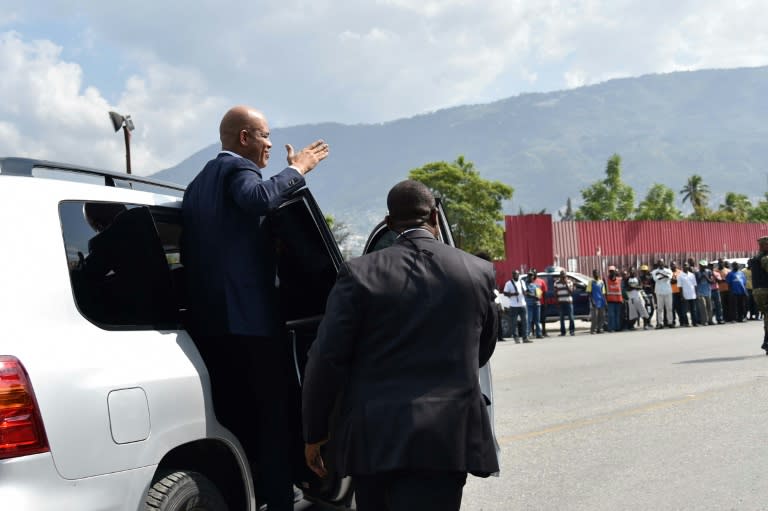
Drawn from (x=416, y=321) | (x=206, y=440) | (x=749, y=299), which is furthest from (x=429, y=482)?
(x=749, y=299)

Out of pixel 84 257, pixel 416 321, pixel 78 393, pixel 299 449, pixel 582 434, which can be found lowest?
pixel 582 434

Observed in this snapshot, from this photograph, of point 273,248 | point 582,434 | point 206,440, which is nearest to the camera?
point 206,440

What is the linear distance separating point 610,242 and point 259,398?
108ft

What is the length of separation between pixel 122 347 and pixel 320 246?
111 centimetres

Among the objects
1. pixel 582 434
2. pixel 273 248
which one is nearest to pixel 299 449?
pixel 273 248

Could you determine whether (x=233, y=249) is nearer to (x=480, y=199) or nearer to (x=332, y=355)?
(x=332, y=355)

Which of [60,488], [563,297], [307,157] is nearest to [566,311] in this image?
[563,297]

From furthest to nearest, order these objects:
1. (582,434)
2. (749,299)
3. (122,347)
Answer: (749,299) → (582,434) → (122,347)

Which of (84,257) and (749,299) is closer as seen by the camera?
(84,257)

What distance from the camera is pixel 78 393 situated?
8.42 feet

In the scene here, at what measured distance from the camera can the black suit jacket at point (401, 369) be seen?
252 centimetres

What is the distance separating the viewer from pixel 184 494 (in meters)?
2.95

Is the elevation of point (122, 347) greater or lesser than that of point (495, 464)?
greater

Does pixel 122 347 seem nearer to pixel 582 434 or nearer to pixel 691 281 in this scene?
→ pixel 582 434
